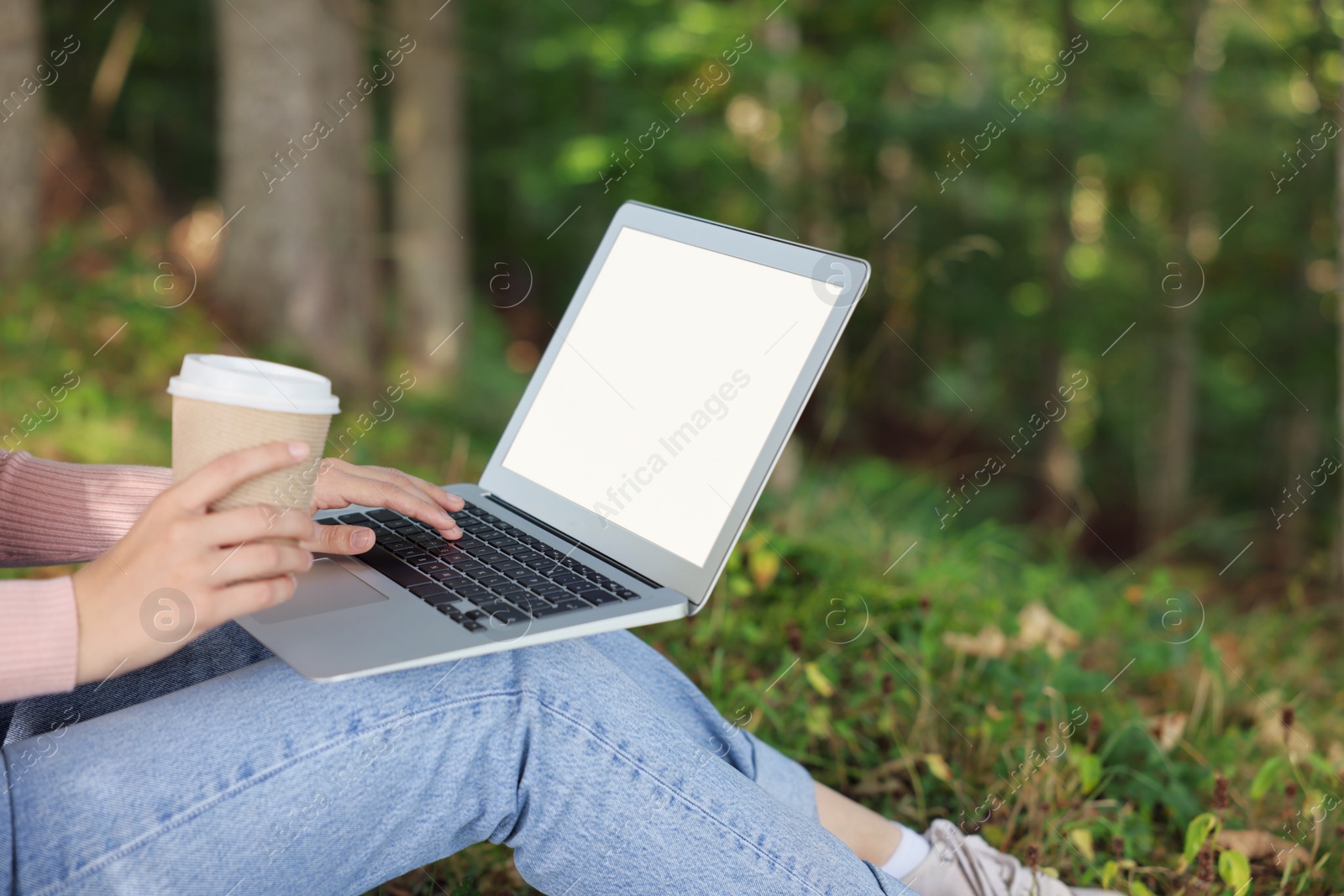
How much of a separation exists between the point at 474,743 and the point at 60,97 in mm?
8599

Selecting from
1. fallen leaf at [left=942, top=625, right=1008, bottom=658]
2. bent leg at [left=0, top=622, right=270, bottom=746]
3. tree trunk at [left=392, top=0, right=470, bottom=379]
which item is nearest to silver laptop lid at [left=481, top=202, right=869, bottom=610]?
bent leg at [left=0, top=622, right=270, bottom=746]

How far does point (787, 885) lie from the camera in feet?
3.60

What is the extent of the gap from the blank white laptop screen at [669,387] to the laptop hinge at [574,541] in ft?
0.18

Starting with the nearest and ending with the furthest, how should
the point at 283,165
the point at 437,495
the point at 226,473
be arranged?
the point at 226,473
the point at 437,495
the point at 283,165

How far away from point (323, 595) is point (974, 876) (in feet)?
3.40

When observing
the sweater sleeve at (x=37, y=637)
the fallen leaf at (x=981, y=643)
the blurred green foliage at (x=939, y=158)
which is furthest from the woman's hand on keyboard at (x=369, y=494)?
the blurred green foliage at (x=939, y=158)

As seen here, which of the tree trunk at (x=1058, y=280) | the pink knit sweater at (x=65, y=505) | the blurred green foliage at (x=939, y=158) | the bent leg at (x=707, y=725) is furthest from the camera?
the tree trunk at (x=1058, y=280)

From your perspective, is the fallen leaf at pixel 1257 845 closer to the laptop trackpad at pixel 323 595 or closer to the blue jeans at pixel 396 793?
the blue jeans at pixel 396 793

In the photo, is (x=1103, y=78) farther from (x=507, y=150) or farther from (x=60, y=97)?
(x=60, y=97)

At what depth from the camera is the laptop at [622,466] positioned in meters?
1.21

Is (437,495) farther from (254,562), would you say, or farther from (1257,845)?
(1257,845)

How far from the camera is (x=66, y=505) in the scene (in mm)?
1335

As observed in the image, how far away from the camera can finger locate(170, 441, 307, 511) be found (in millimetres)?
894

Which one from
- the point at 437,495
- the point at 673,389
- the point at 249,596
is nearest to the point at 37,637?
the point at 249,596
